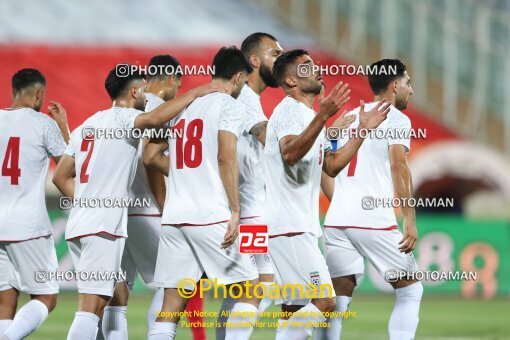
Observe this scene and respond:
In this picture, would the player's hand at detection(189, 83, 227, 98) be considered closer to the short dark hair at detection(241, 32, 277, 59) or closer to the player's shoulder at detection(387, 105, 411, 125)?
the short dark hair at detection(241, 32, 277, 59)

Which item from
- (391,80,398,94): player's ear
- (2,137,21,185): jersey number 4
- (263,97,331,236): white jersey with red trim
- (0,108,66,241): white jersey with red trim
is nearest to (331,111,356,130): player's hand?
(391,80,398,94): player's ear

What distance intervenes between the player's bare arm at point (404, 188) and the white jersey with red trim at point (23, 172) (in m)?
2.56

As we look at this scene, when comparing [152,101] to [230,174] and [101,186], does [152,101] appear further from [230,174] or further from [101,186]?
[230,174]

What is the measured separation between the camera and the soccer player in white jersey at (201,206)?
7.73m

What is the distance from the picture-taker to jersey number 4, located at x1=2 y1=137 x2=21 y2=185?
28.3 ft

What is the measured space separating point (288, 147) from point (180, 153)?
0.80 meters

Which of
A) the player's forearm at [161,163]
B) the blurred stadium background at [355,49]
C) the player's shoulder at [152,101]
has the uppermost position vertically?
the blurred stadium background at [355,49]

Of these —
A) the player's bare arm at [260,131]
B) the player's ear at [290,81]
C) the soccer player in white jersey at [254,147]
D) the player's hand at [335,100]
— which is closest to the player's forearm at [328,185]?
the soccer player in white jersey at [254,147]

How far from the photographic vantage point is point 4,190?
8.65m

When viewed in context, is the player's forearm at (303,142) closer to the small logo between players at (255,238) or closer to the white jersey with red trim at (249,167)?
the small logo between players at (255,238)

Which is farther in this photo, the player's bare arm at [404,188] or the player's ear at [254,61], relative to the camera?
the player's ear at [254,61]

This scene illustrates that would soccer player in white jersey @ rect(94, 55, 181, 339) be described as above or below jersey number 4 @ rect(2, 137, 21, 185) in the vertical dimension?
below

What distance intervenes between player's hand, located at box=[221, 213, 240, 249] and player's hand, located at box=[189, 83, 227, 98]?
900mm

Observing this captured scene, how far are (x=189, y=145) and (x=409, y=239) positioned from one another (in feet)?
5.76
